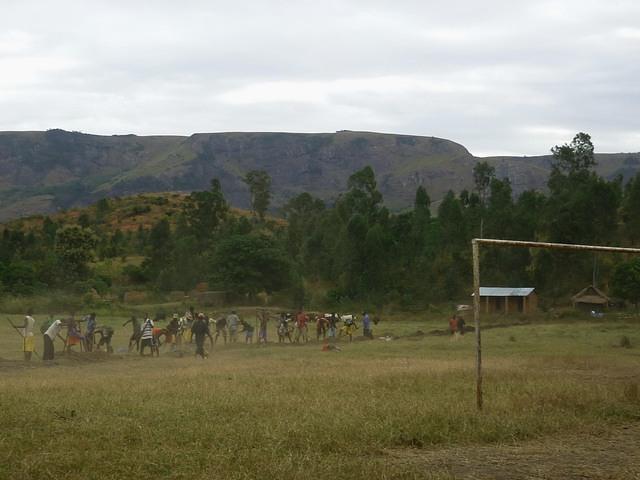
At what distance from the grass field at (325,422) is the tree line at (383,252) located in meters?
32.9

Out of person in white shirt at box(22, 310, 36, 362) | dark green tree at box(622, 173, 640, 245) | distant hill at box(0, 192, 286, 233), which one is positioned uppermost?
distant hill at box(0, 192, 286, 233)

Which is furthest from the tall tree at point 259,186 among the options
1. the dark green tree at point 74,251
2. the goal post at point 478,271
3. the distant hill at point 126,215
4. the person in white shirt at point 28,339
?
the goal post at point 478,271

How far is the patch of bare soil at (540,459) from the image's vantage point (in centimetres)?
838

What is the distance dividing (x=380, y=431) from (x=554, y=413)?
10.1ft

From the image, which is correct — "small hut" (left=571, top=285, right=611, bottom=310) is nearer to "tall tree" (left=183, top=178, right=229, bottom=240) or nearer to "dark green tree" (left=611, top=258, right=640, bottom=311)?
"dark green tree" (left=611, top=258, right=640, bottom=311)

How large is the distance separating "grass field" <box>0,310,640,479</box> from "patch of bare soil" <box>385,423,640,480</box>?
2 cm

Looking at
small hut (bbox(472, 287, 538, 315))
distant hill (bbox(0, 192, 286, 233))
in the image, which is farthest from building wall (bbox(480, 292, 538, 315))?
distant hill (bbox(0, 192, 286, 233))

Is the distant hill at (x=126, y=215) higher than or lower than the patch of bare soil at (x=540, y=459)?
higher

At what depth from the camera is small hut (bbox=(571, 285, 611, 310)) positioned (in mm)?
47156

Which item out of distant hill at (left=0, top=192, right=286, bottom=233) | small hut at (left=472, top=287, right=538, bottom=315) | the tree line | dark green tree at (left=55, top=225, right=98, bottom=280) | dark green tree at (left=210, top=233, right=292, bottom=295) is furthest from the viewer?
distant hill at (left=0, top=192, right=286, bottom=233)

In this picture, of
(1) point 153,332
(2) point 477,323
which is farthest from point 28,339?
(2) point 477,323

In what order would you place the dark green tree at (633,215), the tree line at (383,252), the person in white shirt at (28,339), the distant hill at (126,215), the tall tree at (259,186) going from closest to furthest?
the person in white shirt at (28,339), the tree line at (383,252), the dark green tree at (633,215), the tall tree at (259,186), the distant hill at (126,215)

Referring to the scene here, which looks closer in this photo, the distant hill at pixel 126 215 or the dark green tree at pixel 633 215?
the dark green tree at pixel 633 215

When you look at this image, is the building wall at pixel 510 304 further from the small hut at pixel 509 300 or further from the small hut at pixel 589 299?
the small hut at pixel 589 299
